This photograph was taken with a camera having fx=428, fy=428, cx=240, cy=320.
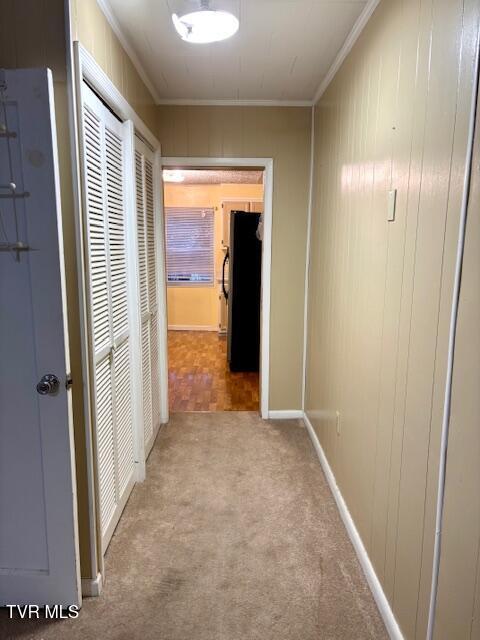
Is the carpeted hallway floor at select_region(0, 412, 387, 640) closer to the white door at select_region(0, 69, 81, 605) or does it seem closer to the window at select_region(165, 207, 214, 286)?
the white door at select_region(0, 69, 81, 605)

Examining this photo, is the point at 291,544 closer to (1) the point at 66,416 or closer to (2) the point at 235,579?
(2) the point at 235,579

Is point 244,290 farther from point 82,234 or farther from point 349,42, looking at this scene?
point 82,234

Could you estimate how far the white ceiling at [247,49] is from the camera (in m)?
1.88

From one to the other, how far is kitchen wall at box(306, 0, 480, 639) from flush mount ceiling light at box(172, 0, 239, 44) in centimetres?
62

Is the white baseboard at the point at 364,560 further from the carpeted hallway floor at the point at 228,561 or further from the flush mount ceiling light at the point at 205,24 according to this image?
the flush mount ceiling light at the point at 205,24

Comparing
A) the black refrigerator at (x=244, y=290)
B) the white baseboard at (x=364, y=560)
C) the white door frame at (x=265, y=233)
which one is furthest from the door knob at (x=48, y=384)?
the black refrigerator at (x=244, y=290)

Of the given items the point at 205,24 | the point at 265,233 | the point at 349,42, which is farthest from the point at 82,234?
the point at 265,233

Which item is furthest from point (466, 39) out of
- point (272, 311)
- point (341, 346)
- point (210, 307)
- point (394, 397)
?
point (210, 307)

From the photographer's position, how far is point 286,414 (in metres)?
3.55

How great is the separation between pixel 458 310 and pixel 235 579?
1.45m

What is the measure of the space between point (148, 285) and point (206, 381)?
191 centimetres

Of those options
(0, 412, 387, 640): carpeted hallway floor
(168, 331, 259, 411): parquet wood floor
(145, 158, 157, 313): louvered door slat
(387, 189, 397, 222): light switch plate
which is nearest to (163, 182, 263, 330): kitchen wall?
(168, 331, 259, 411): parquet wood floor

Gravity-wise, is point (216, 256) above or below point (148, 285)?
above

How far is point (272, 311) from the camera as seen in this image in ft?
11.2
